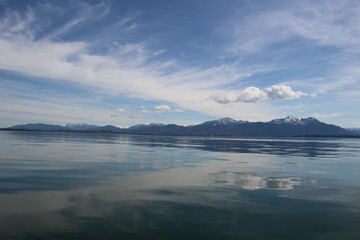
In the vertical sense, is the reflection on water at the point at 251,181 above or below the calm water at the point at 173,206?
above

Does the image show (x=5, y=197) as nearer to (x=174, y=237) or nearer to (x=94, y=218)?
(x=94, y=218)

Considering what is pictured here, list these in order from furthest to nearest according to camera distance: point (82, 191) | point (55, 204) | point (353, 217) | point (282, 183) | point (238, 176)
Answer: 1. point (238, 176)
2. point (282, 183)
3. point (82, 191)
4. point (55, 204)
5. point (353, 217)

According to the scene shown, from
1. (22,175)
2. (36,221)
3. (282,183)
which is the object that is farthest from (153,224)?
(22,175)

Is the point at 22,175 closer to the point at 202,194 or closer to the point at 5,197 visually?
the point at 5,197

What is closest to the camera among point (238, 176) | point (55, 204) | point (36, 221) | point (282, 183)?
point (36, 221)

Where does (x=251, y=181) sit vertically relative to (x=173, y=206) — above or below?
above

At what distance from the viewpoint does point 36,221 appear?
14.9 meters

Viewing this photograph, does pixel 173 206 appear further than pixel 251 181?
No

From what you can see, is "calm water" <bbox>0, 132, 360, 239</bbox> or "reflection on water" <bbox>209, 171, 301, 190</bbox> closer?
"calm water" <bbox>0, 132, 360, 239</bbox>

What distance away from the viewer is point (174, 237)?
1341 cm

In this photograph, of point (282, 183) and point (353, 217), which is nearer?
point (353, 217)

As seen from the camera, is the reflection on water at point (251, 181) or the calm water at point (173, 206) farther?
the reflection on water at point (251, 181)

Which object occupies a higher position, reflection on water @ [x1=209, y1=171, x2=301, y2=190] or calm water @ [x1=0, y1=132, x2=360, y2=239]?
reflection on water @ [x1=209, y1=171, x2=301, y2=190]

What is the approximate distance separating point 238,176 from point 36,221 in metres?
19.6
